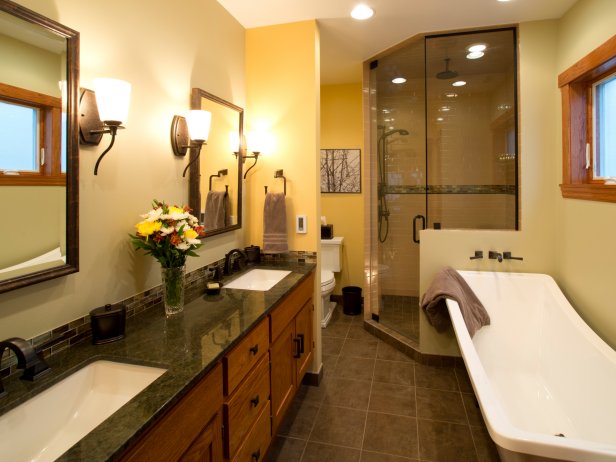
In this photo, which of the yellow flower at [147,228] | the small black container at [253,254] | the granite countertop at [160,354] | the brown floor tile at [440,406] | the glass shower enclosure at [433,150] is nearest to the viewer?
the granite countertop at [160,354]

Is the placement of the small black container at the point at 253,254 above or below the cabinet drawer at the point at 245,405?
above

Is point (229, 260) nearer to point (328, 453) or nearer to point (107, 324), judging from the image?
point (107, 324)

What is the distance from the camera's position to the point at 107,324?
138 cm

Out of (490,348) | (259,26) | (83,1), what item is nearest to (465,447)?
(490,348)

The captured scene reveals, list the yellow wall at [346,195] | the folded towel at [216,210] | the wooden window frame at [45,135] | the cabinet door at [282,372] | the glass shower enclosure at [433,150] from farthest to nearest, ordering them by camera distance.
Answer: the yellow wall at [346,195]
the glass shower enclosure at [433,150]
the folded towel at [216,210]
the cabinet door at [282,372]
the wooden window frame at [45,135]

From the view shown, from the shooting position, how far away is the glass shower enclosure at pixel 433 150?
306cm

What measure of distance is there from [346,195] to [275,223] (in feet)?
6.16

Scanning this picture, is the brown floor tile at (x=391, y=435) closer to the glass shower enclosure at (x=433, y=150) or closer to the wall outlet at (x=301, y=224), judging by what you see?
the glass shower enclosure at (x=433, y=150)


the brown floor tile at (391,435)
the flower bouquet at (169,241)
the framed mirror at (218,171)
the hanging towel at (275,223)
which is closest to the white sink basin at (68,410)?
the flower bouquet at (169,241)

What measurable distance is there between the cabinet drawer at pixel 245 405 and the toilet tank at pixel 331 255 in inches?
99.4

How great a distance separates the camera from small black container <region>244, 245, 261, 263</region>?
2697 mm

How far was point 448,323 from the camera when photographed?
2.99 metres

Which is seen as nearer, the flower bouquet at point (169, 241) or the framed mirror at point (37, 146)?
the framed mirror at point (37, 146)

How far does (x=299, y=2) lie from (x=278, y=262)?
1.73 m
